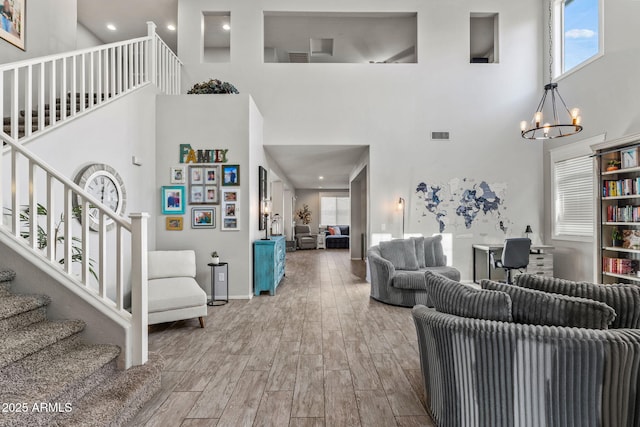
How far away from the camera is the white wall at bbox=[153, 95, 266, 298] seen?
516 centimetres

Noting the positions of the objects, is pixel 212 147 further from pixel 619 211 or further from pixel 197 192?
pixel 619 211

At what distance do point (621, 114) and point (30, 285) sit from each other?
6.98 m

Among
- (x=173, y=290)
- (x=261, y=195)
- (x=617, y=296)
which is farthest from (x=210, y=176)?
(x=617, y=296)

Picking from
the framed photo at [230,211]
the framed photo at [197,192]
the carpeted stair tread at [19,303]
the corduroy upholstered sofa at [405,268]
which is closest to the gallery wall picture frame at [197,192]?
the framed photo at [197,192]

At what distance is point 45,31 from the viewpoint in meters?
4.69

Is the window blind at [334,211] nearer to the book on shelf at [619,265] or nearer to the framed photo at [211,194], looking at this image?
the framed photo at [211,194]

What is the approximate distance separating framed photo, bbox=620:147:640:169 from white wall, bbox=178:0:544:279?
2.00 metres

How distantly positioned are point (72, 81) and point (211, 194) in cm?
217

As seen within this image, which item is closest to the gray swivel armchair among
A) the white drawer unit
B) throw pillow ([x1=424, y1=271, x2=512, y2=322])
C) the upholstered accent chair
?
the white drawer unit

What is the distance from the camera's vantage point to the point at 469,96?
6.48 m

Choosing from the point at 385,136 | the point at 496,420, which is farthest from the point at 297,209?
the point at 496,420

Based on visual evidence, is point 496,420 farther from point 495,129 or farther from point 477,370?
point 495,129

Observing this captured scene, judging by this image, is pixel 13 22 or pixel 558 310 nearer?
pixel 558 310

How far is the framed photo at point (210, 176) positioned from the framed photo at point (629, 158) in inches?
220
